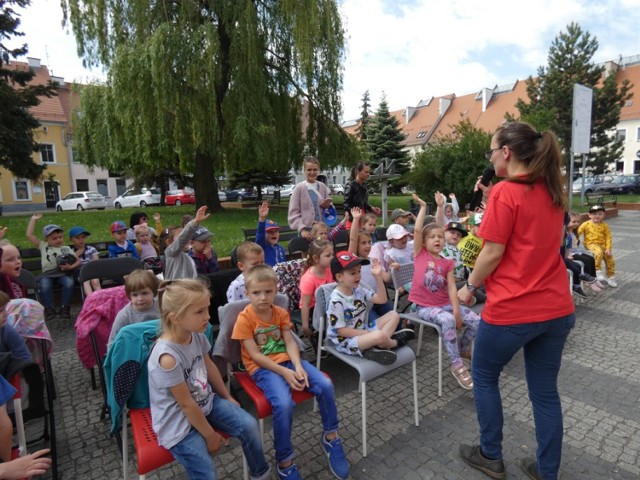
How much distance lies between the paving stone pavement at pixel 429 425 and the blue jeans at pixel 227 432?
1.27ft

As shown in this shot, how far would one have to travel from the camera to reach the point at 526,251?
2100mm

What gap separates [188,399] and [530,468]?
2.12 metres

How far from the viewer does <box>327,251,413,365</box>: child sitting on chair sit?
3.02m

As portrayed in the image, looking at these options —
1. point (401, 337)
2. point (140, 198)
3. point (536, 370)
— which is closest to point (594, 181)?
point (140, 198)

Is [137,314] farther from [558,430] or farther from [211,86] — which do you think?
[211,86]

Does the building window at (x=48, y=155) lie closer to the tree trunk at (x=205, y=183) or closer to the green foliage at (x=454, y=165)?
the tree trunk at (x=205, y=183)

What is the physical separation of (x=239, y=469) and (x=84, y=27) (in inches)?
560

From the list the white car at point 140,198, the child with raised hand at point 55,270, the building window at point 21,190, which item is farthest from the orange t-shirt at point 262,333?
the building window at point 21,190

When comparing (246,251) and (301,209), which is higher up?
(301,209)

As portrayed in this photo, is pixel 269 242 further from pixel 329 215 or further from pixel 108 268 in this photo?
pixel 108 268

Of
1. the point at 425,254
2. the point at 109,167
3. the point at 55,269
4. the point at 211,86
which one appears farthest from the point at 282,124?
the point at 425,254

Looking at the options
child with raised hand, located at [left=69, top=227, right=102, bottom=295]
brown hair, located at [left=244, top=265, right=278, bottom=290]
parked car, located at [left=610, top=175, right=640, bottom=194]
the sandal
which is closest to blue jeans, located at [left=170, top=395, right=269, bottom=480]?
brown hair, located at [left=244, top=265, right=278, bottom=290]

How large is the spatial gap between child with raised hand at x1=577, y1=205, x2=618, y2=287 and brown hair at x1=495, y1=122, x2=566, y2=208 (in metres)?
5.84

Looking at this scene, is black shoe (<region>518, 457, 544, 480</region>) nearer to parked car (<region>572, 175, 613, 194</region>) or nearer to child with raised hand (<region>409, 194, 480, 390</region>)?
child with raised hand (<region>409, 194, 480, 390</region>)
